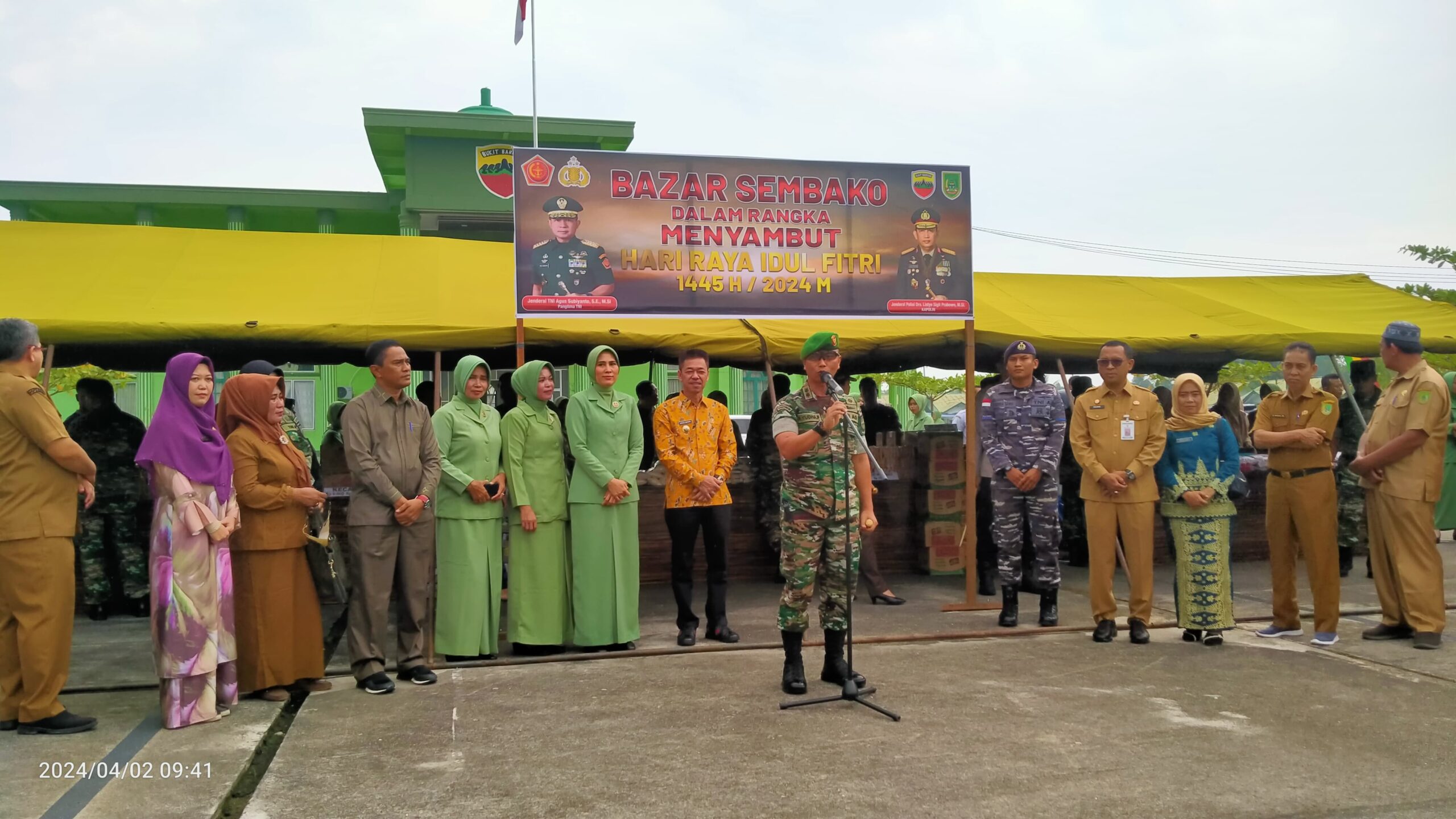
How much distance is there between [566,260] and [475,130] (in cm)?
1377

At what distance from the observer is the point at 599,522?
6301mm

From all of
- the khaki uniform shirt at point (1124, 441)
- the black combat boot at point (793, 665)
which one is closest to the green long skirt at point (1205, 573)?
the khaki uniform shirt at point (1124, 441)

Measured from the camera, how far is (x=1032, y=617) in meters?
7.19

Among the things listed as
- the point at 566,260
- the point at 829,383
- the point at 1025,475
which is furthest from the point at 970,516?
the point at 566,260

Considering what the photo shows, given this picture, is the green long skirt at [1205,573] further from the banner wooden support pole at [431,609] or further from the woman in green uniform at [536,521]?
the banner wooden support pole at [431,609]

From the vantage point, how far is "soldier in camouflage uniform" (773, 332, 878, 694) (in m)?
4.93

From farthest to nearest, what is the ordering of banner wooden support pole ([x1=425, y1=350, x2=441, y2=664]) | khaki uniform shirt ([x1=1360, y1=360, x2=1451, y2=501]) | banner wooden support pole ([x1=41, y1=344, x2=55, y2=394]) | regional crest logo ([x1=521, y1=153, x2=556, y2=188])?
A: banner wooden support pole ([x1=41, y1=344, x2=55, y2=394]), regional crest logo ([x1=521, y1=153, x2=556, y2=188]), khaki uniform shirt ([x1=1360, y1=360, x2=1451, y2=501]), banner wooden support pole ([x1=425, y1=350, x2=441, y2=664])

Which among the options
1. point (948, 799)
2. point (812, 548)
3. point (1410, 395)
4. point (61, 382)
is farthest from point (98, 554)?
point (61, 382)

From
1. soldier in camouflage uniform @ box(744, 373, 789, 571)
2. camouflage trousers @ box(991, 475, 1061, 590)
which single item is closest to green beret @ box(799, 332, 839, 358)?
camouflage trousers @ box(991, 475, 1061, 590)

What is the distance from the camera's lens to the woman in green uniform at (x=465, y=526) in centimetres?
602

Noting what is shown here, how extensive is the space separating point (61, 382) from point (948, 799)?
21.5 m

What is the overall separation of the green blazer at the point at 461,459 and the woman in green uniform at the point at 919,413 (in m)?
16.6

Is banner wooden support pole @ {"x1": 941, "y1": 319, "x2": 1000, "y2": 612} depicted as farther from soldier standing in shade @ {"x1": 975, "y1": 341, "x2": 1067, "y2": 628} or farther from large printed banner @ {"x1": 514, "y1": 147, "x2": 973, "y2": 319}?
large printed banner @ {"x1": 514, "y1": 147, "x2": 973, "y2": 319}

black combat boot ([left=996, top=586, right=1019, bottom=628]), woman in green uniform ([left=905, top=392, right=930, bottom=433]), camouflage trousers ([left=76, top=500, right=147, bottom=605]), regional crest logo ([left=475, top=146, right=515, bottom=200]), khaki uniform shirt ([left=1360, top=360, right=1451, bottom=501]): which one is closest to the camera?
khaki uniform shirt ([left=1360, top=360, right=1451, bottom=501])
